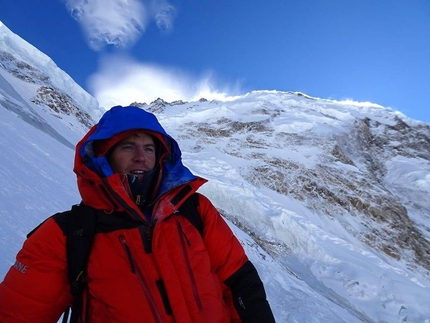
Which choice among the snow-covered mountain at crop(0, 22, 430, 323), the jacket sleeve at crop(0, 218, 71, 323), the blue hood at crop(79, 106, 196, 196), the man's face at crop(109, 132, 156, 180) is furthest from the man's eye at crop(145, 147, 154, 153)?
the snow-covered mountain at crop(0, 22, 430, 323)

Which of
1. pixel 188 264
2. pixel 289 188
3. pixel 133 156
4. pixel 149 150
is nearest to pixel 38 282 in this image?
pixel 188 264

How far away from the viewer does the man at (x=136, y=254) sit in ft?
5.59

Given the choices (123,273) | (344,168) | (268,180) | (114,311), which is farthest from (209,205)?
(344,168)

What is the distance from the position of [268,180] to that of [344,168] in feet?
40.8

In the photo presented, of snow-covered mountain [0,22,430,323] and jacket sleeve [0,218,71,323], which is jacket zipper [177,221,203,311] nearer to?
jacket sleeve [0,218,71,323]

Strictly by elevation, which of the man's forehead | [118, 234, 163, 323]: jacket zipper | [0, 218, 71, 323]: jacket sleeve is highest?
the man's forehead

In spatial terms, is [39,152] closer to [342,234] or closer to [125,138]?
[125,138]

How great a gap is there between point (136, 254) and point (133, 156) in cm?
75

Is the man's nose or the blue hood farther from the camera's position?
the man's nose

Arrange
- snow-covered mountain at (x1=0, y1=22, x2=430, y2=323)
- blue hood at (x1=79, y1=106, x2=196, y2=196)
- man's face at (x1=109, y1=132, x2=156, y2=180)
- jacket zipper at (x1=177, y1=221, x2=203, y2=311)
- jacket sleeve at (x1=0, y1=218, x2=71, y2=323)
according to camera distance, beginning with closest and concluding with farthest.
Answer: jacket sleeve at (x1=0, y1=218, x2=71, y2=323), jacket zipper at (x1=177, y1=221, x2=203, y2=311), blue hood at (x1=79, y1=106, x2=196, y2=196), man's face at (x1=109, y1=132, x2=156, y2=180), snow-covered mountain at (x1=0, y1=22, x2=430, y2=323)

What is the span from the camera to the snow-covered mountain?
7086 mm

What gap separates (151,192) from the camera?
2.21 meters

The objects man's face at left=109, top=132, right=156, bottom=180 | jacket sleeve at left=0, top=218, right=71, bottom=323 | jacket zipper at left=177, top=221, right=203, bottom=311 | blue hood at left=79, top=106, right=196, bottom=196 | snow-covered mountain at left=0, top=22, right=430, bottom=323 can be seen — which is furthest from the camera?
snow-covered mountain at left=0, top=22, right=430, bottom=323

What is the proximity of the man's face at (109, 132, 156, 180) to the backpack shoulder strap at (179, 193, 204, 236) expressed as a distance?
38 cm
